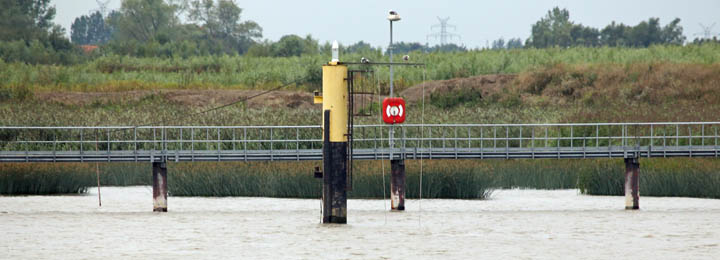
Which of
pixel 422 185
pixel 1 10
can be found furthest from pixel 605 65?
pixel 1 10

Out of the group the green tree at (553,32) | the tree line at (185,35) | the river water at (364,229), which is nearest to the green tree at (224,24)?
the tree line at (185,35)

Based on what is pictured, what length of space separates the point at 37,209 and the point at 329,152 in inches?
382

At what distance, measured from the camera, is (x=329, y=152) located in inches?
1162

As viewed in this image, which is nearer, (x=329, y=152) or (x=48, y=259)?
(x=48, y=259)

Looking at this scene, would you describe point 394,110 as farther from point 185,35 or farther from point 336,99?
point 185,35

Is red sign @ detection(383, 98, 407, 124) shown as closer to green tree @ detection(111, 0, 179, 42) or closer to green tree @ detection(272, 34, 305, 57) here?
green tree @ detection(272, 34, 305, 57)

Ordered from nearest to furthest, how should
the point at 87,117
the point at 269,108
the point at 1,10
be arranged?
1. the point at 87,117
2. the point at 269,108
3. the point at 1,10

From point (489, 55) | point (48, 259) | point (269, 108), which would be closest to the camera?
point (48, 259)

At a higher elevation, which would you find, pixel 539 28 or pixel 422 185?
pixel 539 28

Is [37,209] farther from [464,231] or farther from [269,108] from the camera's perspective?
[269,108]

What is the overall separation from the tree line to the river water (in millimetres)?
54158

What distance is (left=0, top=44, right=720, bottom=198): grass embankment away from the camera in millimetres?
38000

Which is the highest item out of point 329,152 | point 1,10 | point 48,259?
point 1,10

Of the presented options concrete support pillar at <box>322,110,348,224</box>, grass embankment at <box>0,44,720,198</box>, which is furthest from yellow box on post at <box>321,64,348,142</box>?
grass embankment at <box>0,44,720,198</box>
